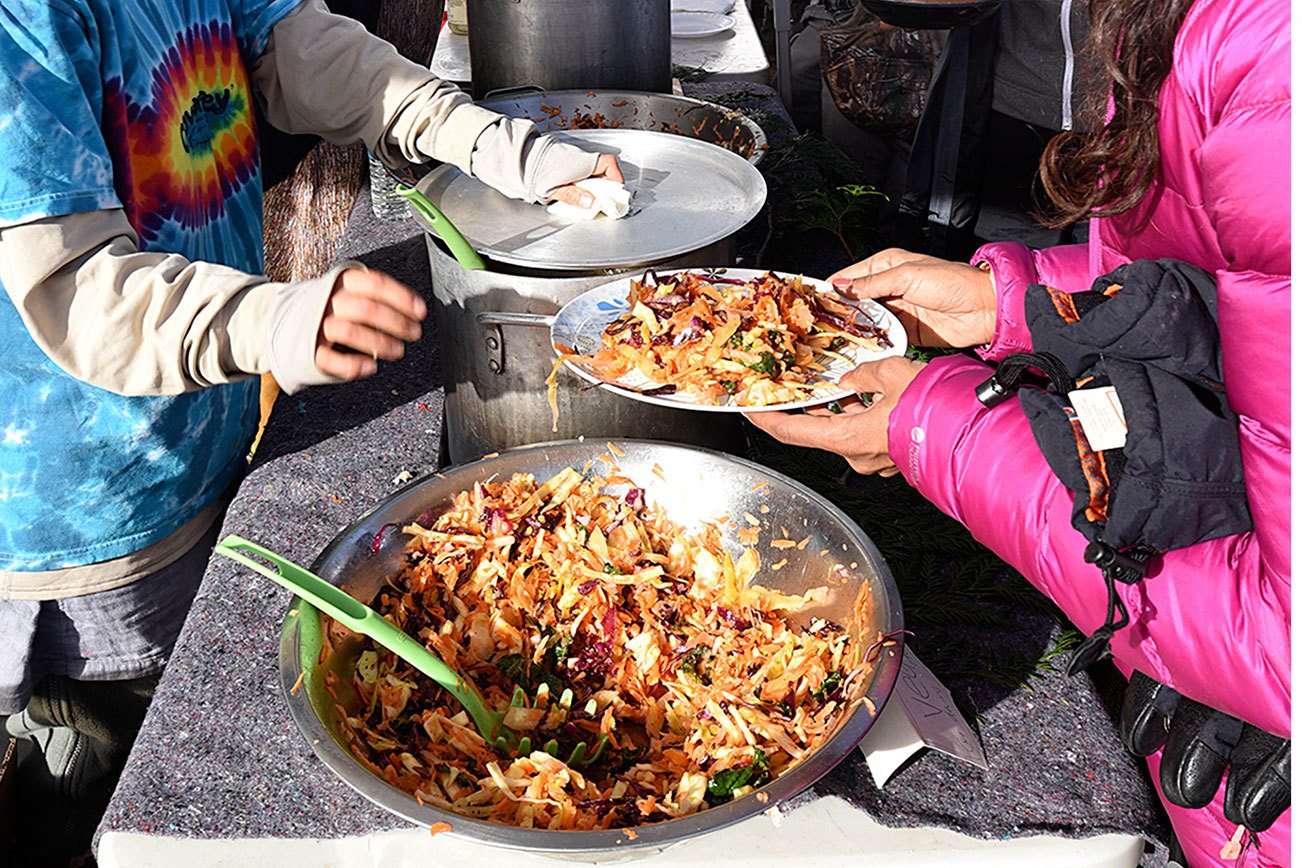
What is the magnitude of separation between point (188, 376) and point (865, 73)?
3420 millimetres

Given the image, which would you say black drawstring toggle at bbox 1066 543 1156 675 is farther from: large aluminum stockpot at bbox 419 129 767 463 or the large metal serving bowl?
large aluminum stockpot at bbox 419 129 767 463

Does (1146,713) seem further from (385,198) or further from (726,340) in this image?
(385,198)

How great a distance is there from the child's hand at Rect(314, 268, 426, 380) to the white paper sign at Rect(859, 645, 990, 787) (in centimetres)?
80

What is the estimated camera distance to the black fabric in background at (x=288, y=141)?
300cm

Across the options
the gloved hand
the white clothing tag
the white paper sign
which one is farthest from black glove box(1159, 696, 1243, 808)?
the white clothing tag

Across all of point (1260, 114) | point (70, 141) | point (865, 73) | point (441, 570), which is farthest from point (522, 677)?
point (865, 73)

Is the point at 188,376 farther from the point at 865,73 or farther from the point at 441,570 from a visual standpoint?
the point at 865,73

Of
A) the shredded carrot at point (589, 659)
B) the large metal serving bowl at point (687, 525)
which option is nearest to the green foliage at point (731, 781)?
the shredded carrot at point (589, 659)

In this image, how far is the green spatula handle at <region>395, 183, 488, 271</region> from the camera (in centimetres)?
170

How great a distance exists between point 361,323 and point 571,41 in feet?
4.79

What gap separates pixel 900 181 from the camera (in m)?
4.59

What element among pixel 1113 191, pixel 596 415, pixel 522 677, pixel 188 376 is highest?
pixel 1113 191

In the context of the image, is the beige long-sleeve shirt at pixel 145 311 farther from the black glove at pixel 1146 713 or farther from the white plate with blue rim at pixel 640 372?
the black glove at pixel 1146 713

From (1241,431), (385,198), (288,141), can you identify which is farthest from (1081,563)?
(288,141)
